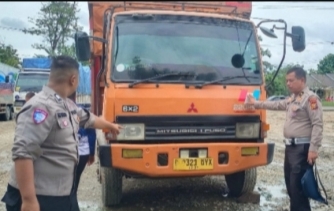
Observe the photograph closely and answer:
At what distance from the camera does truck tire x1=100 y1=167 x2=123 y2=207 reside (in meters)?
5.40

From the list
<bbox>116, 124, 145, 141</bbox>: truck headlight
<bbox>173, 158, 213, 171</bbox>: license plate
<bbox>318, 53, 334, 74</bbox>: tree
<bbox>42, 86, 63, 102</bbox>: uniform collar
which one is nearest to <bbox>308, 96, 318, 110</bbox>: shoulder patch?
<bbox>173, 158, 213, 171</bbox>: license plate

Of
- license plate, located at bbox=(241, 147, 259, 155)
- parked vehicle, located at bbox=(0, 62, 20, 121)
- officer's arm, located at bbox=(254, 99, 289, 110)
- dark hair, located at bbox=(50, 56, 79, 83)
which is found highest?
dark hair, located at bbox=(50, 56, 79, 83)

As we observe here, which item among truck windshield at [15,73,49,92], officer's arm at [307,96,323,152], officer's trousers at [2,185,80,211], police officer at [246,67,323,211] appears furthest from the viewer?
truck windshield at [15,73,49,92]

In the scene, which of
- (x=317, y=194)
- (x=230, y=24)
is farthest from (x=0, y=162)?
(x=317, y=194)

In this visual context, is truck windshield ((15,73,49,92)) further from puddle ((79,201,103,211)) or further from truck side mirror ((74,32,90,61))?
truck side mirror ((74,32,90,61))

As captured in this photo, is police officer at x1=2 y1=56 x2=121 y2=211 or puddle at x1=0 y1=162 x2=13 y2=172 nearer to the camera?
police officer at x1=2 y1=56 x2=121 y2=211

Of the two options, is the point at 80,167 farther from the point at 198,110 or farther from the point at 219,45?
the point at 219,45

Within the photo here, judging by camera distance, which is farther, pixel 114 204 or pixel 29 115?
pixel 114 204

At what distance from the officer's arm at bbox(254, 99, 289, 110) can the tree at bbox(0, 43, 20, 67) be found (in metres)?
42.7

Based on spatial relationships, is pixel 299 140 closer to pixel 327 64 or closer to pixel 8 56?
pixel 8 56

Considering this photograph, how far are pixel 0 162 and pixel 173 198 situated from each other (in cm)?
463

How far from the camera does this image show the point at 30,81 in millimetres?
16531

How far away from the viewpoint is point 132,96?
4.91 m

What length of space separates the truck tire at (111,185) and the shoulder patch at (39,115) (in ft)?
8.52
